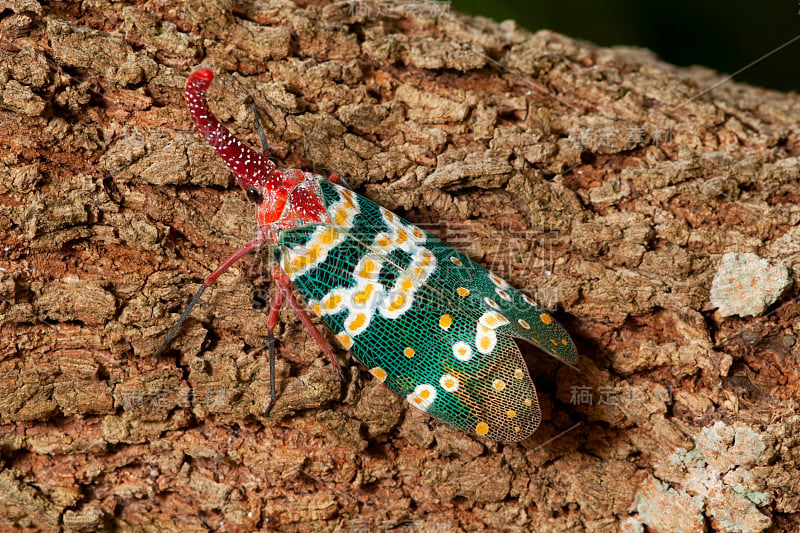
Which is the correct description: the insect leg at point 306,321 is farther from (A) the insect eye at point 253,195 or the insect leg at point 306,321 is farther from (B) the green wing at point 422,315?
(A) the insect eye at point 253,195

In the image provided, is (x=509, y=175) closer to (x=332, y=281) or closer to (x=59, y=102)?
(x=332, y=281)

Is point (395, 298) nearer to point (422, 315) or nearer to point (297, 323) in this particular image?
point (422, 315)

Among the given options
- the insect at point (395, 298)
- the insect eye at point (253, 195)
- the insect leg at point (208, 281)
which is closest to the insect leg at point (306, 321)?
the insect at point (395, 298)

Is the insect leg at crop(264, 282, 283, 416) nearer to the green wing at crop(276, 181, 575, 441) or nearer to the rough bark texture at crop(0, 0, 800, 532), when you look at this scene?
the rough bark texture at crop(0, 0, 800, 532)

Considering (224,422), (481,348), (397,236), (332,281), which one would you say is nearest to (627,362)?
(481,348)

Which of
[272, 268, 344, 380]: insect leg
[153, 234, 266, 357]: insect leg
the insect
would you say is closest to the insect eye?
the insect

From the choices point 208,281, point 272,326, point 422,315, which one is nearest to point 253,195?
point 208,281
